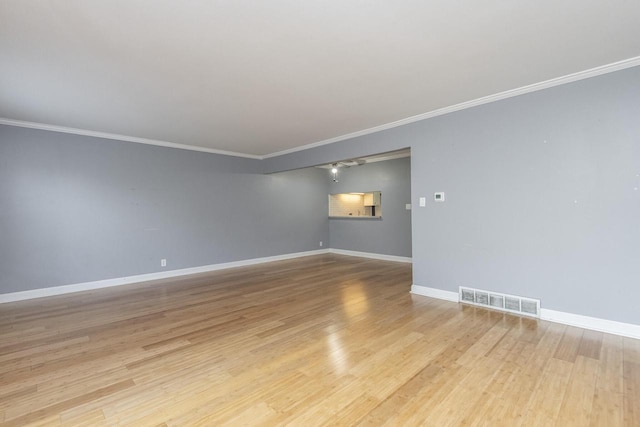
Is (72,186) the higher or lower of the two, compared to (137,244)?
higher

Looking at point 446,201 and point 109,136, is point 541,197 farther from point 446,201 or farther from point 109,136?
point 109,136

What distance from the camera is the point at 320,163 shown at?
5.61 meters

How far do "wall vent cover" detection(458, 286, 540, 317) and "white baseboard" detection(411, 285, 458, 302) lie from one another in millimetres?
91

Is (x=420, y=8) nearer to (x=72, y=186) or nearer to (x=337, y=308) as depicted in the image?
(x=337, y=308)

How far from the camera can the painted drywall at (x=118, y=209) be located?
420cm

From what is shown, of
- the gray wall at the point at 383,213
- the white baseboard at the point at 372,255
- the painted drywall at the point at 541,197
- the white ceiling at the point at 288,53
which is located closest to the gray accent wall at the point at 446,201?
the painted drywall at the point at 541,197

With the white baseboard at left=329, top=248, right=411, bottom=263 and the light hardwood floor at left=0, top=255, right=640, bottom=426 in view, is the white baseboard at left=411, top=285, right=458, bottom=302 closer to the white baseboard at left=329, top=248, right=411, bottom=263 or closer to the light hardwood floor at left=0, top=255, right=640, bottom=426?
the light hardwood floor at left=0, top=255, right=640, bottom=426

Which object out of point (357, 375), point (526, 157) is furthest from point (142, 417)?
point (526, 157)

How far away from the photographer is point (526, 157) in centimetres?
321

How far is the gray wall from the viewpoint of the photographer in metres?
6.76

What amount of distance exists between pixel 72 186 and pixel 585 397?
6485 millimetres

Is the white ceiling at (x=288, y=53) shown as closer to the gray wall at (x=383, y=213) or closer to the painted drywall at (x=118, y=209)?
the painted drywall at (x=118, y=209)

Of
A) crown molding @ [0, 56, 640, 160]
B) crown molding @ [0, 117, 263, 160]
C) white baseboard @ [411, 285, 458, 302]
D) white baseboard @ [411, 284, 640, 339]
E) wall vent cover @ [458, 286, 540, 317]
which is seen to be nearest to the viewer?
white baseboard @ [411, 284, 640, 339]

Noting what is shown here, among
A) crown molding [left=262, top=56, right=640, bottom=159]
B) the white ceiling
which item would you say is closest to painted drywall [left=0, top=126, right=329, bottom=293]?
the white ceiling
